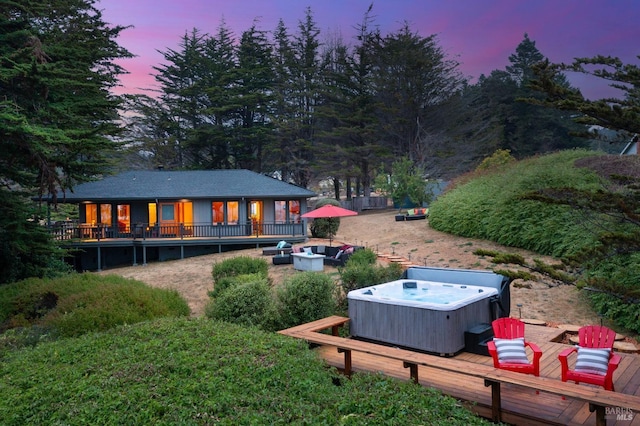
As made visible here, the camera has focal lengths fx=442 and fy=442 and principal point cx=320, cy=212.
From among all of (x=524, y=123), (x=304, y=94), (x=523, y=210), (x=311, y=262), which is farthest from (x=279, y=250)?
(x=524, y=123)

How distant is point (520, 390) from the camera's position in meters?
5.51

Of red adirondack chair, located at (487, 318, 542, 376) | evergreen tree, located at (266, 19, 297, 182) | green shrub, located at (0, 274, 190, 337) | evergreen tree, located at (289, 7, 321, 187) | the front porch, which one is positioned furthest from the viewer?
evergreen tree, located at (289, 7, 321, 187)

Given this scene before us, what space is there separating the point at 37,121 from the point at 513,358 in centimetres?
1242

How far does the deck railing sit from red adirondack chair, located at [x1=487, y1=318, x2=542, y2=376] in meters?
17.2

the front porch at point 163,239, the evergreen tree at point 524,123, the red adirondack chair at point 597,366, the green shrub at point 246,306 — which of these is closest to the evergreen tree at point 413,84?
the evergreen tree at point 524,123

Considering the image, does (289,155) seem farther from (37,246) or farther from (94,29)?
(37,246)

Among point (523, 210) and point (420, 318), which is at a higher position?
point (523, 210)

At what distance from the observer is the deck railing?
22812 millimetres

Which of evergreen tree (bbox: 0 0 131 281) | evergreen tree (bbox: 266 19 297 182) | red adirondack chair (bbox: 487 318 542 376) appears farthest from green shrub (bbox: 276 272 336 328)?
evergreen tree (bbox: 266 19 297 182)

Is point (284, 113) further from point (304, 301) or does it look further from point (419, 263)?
point (304, 301)

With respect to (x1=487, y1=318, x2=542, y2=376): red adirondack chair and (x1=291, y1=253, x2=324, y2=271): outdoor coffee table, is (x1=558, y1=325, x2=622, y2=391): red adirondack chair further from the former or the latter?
(x1=291, y1=253, x2=324, y2=271): outdoor coffee table

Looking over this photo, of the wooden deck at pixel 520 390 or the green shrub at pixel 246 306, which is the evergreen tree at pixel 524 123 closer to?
the green shrub at pixel 246 306

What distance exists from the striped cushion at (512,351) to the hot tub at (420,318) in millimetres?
1120

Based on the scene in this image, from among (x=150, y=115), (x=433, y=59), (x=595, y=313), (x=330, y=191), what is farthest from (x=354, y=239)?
(x=330, y=191)
